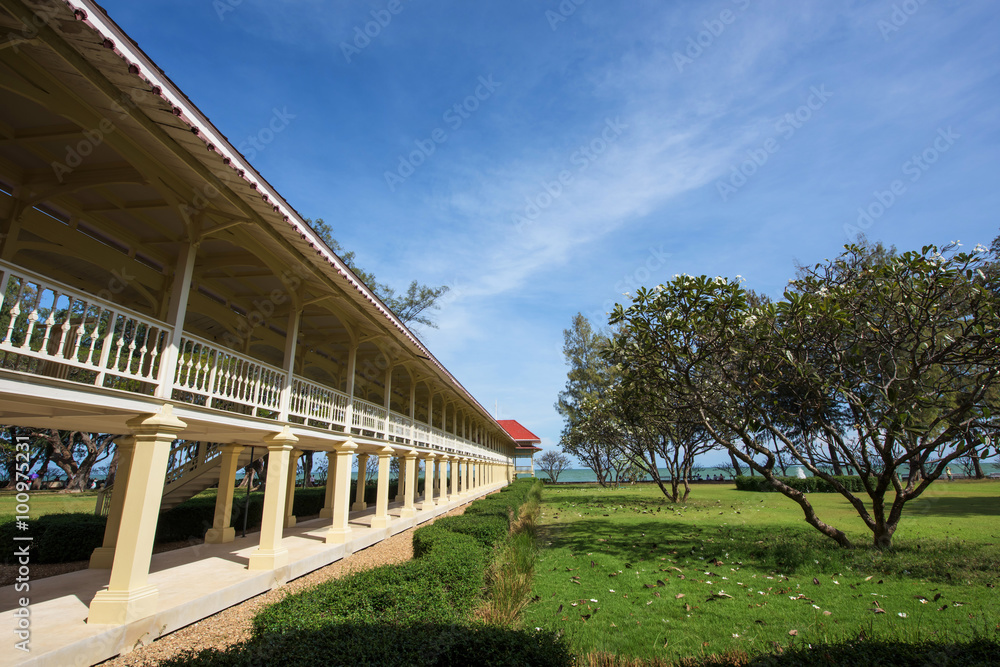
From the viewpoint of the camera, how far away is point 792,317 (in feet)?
33.8

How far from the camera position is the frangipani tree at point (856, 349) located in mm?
8867

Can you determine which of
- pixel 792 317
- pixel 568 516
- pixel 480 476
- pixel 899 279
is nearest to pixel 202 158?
pixel 792 317

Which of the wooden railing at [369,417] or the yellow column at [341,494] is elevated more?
the wooden railing at [369,417]

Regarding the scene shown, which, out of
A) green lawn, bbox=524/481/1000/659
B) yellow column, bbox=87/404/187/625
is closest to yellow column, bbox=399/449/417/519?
green lawn, bbox=524/481/1000/659

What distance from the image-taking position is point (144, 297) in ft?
31.0

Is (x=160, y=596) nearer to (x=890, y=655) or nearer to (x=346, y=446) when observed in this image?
(x=346, y=446)

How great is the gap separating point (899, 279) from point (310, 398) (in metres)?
11.6

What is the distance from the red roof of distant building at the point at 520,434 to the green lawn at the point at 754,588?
131 feet

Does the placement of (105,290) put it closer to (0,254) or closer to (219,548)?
(0,254)

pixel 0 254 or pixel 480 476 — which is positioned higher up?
pixel 0 254

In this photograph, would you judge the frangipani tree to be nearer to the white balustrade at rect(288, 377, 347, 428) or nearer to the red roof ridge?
the white balustrade at rect(288, 377, 347, 428)

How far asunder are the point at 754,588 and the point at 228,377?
28.0ft

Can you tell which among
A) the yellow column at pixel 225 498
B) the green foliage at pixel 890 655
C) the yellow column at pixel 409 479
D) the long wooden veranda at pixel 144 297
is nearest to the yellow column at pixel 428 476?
the yellow column at pixel 409 479

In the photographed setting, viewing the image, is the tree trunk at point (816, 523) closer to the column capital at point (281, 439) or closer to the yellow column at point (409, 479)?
the yellow column at point (409, 479)
